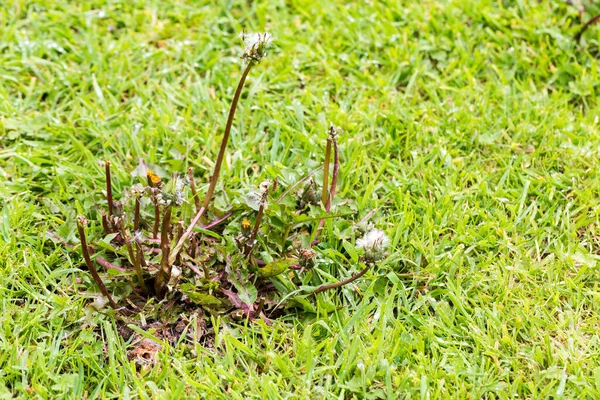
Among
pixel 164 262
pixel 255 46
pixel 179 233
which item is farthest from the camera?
pixel 179 233

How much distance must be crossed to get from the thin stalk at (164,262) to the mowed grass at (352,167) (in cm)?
22

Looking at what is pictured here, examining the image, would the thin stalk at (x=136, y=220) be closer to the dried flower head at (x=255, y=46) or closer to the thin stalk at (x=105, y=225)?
the thin stalk at (x=105, y=225)

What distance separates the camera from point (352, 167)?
3.25 meters

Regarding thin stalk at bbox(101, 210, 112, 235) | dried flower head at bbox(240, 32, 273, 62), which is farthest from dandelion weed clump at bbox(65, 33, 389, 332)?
dried flower head at bbox(240, 32, 273, 62)

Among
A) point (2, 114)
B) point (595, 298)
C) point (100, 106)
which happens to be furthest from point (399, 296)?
point (2, 114)

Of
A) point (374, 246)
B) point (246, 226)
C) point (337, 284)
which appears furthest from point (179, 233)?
point (374, 246)

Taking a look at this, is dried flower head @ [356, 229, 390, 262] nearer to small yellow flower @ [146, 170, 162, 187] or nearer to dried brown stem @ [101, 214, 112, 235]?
small yellow flower @ [146, 170, 162, 187]

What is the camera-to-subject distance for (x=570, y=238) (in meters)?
3.02

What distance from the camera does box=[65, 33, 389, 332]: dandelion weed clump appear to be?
2660 millimetres

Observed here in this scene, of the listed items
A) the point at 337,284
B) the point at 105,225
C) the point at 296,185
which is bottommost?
the point at 337,284

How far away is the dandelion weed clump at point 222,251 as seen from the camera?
2.66 metres

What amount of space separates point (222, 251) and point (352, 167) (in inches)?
32.1

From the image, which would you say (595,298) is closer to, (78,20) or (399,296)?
(399,296)

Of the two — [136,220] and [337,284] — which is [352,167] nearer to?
[337,284]
